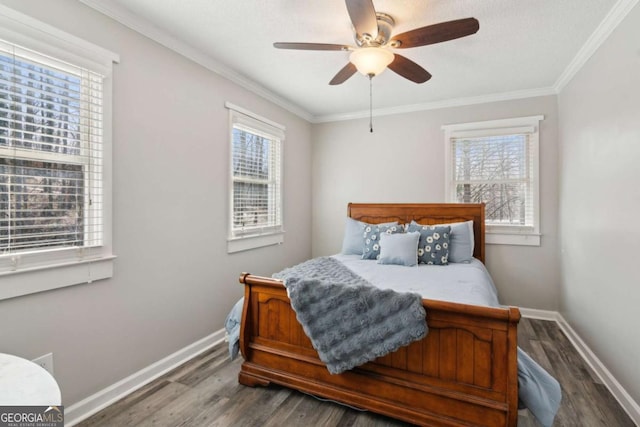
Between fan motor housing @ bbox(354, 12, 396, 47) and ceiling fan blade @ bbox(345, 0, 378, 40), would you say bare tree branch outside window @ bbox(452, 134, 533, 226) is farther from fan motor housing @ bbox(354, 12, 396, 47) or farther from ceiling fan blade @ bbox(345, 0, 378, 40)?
ceiling fan blade @ bbox(345, 0, 378, 40)

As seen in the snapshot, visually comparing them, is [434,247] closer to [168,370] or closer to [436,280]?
[436,280]

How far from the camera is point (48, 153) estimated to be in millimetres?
1776

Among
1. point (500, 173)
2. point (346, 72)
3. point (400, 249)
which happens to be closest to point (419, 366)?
point (400, 249)

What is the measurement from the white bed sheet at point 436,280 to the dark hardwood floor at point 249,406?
73 centimetres

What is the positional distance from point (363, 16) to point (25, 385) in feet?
6.65

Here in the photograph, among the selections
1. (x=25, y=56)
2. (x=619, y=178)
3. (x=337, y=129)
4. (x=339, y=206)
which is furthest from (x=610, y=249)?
(x=25, y=56)

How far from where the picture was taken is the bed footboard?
1.62 m

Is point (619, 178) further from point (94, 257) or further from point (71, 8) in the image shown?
point (71, 8)

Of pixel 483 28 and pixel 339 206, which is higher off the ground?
pixel 483 28

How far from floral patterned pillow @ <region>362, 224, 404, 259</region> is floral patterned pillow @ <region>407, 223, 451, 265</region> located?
33 centimetres

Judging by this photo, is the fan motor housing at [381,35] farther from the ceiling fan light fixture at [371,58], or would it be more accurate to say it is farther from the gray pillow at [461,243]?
the gray pillow at [461,243]

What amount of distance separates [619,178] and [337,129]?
311 cm

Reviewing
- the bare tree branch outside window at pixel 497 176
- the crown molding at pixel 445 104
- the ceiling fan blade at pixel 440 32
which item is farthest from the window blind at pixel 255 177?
the bare tree branch outside window at pixel 497 176

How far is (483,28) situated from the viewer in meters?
2.29
